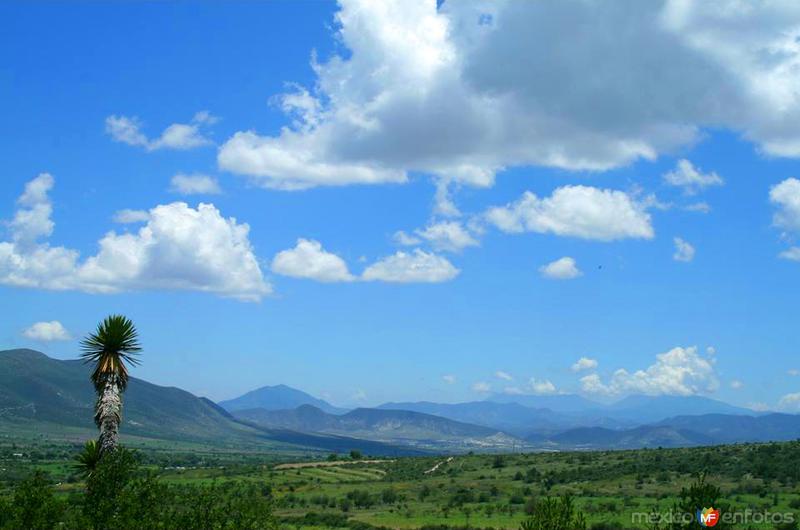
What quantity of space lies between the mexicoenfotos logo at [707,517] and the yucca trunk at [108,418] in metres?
24.7

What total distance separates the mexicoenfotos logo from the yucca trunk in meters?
24.7

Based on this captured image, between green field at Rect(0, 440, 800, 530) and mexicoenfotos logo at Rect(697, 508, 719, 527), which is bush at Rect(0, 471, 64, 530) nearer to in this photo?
green field at Rect(0, 440, 800, 530)

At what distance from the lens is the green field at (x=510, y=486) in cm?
6762

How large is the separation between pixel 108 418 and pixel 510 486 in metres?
65.4

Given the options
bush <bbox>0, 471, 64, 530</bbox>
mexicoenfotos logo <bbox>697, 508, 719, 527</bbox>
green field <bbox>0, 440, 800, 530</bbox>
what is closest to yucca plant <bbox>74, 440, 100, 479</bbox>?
bush <bbox>0, 471, 64, 530</bbox>

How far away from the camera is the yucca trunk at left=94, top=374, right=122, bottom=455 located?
113ft

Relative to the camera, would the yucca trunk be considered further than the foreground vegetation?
Yes

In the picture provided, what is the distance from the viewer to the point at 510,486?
91.2m

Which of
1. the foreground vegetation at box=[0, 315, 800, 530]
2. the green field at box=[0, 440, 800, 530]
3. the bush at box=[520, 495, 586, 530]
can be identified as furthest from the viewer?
the green field at box=[0, 440, 800, 530]

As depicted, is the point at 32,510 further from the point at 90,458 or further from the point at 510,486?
the point at 510,486

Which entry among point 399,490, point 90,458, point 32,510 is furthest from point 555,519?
point 399,490

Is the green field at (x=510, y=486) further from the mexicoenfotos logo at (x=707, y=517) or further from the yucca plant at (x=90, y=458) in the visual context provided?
the mexicoenfotos logo at (x=707, y=517)

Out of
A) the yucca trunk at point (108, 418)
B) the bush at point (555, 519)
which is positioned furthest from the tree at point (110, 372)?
the bush at point (555, 519)

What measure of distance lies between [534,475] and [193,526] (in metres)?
71.8
